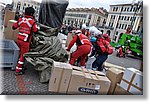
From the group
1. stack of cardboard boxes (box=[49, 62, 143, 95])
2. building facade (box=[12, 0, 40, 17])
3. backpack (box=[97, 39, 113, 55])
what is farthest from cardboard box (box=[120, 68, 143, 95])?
building facade (box=[12, 0, 40, 17])

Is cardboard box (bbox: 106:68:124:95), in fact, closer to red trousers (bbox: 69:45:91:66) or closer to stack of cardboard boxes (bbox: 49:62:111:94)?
stack of cardboard boxes (bbox: 49:62:111:94)

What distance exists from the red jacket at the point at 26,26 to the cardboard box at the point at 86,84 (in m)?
0.75

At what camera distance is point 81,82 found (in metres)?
2.06

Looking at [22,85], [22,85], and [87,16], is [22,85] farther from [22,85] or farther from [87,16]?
[87,16]

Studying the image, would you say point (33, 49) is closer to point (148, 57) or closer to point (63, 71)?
point (63, 71)

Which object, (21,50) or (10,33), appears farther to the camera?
(10,33)

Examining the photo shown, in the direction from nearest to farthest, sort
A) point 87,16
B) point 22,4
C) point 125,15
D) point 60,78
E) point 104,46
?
point 60,78 → point 22,4 → point 87,16 → point 104,46 → point 125,15

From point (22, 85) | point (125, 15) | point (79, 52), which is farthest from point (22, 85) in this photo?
point (125, 15)

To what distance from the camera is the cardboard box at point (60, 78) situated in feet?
6.55

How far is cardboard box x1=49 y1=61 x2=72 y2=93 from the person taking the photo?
78.5 inches

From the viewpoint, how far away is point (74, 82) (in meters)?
2.05

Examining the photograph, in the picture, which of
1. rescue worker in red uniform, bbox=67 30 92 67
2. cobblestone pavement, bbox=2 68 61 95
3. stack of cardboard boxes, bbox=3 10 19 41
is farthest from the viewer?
stack of cardboard boxes, bbox=3 10 19 41

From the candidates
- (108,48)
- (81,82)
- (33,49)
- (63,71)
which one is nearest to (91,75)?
(81,82)

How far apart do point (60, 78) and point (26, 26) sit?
78 cm
